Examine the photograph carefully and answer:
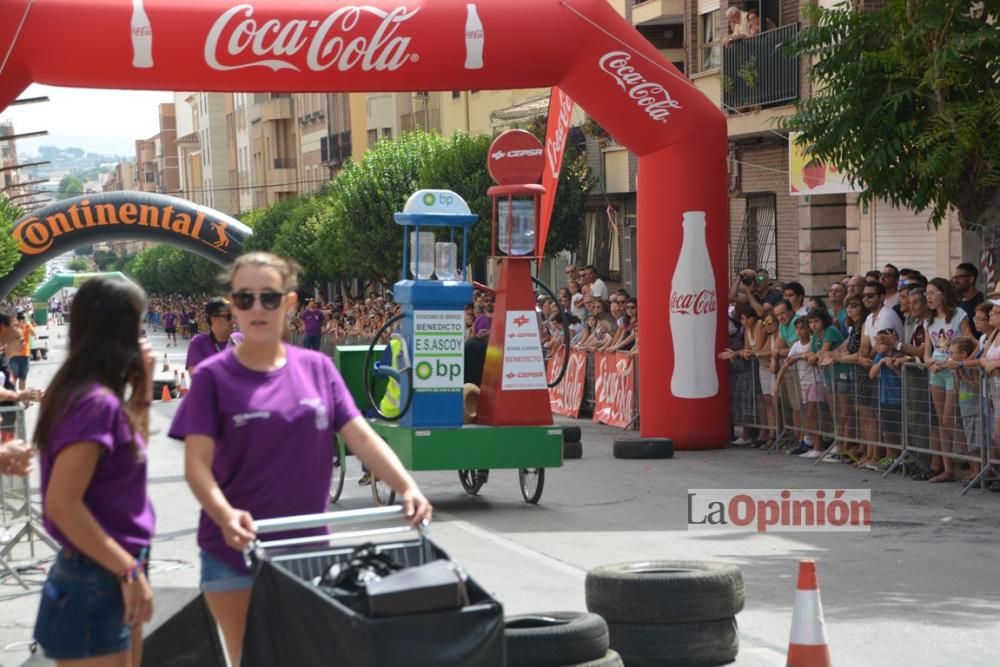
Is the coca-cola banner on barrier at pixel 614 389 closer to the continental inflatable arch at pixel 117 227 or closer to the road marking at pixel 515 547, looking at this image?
the road marking at pixel 515 547

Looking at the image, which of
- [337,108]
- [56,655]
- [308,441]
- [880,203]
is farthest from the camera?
[337,108]

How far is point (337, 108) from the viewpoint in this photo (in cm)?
7312

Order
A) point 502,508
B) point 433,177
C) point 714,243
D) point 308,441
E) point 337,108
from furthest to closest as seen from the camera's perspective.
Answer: point 337,108 < point 433,177 < point 714,243 < point 502,508 < point 308,441

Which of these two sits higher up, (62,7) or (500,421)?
(62,7)

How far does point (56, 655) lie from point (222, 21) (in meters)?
11.3

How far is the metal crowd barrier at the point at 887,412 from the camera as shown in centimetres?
1357

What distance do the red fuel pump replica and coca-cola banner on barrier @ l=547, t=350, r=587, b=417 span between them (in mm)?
Result: 8558

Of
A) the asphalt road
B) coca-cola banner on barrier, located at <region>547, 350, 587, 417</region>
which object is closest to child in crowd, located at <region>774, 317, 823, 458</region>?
the asphalt road

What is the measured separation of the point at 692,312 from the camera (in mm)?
17188

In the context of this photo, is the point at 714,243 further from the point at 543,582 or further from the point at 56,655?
the point at 56,655

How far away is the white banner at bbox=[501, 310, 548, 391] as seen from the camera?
522 inches

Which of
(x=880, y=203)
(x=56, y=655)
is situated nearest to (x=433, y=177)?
(x=880, y=203)

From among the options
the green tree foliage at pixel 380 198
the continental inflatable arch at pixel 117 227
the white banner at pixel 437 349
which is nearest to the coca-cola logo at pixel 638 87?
the white banner at pixel 437 349

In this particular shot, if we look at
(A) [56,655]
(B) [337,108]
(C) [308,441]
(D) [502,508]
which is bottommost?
(D) [502,508]
